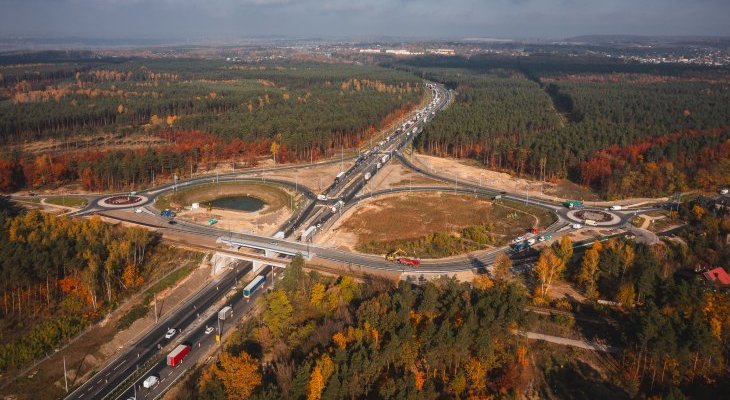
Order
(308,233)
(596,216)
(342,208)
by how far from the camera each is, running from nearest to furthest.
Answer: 1. (308,233)
2. (596,216)
3. (342,208)

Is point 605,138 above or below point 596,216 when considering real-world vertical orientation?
above

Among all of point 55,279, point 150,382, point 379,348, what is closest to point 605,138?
point 379,348

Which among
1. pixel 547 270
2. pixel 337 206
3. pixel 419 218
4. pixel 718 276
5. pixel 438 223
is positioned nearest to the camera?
pixel 547 270

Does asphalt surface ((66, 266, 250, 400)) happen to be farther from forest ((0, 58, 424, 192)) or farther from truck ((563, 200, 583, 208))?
truck ((563, 200, 583, 208))

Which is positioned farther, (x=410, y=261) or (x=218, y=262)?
(x=218, y=262)

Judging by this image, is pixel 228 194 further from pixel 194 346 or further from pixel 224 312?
pixel 194 346

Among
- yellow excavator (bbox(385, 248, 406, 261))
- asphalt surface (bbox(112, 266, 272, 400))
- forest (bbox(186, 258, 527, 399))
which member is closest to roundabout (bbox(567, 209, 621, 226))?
yellow excavator (bbox(385, 248, 406, 261))
